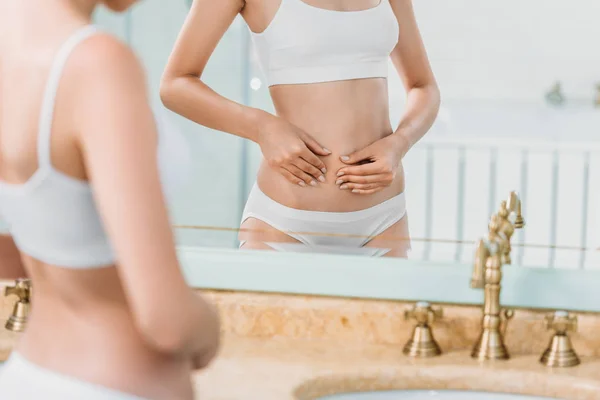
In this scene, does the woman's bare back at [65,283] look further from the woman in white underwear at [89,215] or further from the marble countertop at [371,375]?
the marble countertop at [371,375]

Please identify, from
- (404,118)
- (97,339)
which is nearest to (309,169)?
(404,118)

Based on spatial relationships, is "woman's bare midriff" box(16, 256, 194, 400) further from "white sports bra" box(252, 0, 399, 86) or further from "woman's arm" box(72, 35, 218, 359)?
"white sports bra" box(252, 0, 399, 86)

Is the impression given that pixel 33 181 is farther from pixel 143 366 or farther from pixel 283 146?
pixel 283 146

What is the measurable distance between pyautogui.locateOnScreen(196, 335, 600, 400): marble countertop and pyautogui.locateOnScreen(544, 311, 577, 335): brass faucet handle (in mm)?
50

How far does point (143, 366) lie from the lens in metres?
0.69

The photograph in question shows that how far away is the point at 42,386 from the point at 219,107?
0.66 m

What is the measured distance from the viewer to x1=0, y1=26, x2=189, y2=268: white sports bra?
2.03ft

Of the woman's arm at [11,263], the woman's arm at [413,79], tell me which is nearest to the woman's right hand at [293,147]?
the woman's arm at [413,79]

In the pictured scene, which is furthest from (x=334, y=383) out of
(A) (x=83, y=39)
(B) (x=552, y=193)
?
(A) (x=83, y=39)

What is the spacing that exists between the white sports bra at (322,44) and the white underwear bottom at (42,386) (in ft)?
2.14

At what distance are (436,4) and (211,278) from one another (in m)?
0.50

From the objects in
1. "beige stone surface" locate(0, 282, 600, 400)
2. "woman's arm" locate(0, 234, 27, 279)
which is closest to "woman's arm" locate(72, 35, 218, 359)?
Answer: "woman's arm" locate(0, 234, 27, 279)

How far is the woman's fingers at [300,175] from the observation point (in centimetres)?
128

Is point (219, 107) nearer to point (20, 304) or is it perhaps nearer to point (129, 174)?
point (20, 304)
